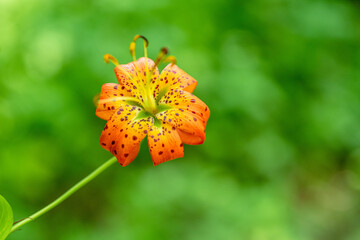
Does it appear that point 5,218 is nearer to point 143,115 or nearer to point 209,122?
point 143,115

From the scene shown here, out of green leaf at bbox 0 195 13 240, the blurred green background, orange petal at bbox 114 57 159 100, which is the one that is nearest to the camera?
green leaf at bbox 0 195 13 240

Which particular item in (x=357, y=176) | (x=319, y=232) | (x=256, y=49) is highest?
(x=256, y=49)

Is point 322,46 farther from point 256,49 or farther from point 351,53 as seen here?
point 256,49

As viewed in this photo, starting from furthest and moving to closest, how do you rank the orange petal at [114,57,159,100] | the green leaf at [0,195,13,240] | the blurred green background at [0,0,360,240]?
the blurred green background at [0,0,360,240], the orange petal at [114,57,159,100], the green leaf at [0,195,13,240]

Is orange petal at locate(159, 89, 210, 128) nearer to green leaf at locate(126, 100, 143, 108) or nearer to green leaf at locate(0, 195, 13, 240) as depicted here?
green leaf at locate(126, 100, 143, 108)

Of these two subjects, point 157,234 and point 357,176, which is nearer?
point 157,234

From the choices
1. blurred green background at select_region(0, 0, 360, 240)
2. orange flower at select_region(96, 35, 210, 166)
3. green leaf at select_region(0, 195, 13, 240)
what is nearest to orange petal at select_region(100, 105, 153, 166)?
orange flower at select_region(96, 35, 210, 166)

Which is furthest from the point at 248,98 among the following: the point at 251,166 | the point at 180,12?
the point at 180,12

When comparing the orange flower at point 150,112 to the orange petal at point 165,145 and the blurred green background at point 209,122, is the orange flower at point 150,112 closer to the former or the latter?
the orange petal at point 165,145
